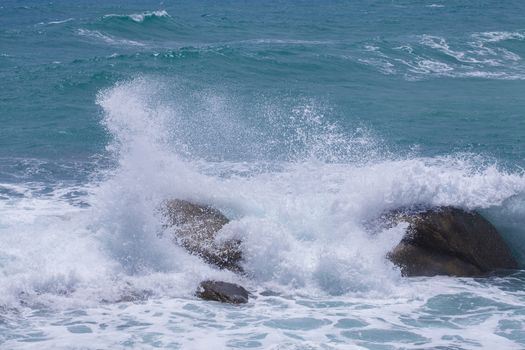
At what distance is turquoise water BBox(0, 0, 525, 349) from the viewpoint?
8250 mm

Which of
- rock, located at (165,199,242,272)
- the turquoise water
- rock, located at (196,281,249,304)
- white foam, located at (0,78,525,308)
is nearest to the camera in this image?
the turquoise water

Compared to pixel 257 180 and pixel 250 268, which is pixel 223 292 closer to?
pixel 250 268

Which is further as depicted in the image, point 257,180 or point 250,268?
point 257,180

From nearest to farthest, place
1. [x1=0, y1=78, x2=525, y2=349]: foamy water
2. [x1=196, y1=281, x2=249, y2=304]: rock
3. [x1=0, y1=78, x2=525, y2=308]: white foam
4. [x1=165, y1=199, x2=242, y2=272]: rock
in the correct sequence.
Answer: [x1=0, y1=78, x2=525, y2=349]: foamy water → [x1=196, y1=281, x2=249, y2=304]: rock → [x1=0, y1=78, x2=525, y2=308]: white foam → [x1=165, y1=199, x2=242, y2=272]: rock

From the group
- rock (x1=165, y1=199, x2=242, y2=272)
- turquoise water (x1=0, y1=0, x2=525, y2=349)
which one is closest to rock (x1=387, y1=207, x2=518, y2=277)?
turquoise water (x1=0, y1=0, x2=525, y2=349)

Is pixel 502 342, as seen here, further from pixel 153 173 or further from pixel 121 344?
pixel 153 173

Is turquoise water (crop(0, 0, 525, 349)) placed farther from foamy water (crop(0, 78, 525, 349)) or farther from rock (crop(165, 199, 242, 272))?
rock (crop(165, 199, 242, 272))

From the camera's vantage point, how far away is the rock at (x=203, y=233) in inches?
372

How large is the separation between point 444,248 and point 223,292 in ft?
8.95

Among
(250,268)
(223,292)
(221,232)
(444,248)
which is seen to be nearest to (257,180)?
(221,232)

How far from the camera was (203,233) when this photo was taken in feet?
32.2

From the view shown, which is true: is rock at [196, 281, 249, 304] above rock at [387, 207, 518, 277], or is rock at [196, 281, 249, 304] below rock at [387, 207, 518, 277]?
below

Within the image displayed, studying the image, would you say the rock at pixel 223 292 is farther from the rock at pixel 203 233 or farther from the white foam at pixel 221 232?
the rock at pixel 203 233

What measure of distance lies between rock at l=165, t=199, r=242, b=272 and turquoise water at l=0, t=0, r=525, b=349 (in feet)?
0.52
